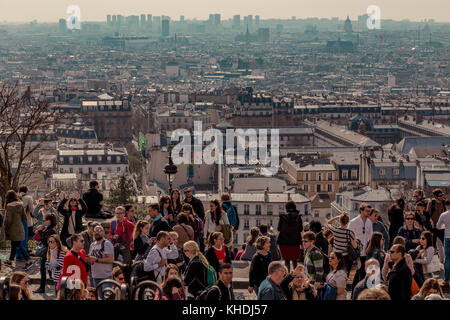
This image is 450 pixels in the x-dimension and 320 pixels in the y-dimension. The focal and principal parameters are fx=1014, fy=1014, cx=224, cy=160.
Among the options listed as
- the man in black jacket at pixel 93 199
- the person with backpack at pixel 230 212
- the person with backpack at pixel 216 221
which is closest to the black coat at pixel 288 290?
the person with backpack at pixel 216 221

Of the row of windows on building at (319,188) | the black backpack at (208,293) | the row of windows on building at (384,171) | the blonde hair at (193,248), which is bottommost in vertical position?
the row of windows on building at (319,188)

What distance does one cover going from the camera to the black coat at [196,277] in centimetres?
736

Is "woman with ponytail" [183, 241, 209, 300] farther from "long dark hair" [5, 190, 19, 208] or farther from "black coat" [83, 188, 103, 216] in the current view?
"black coat" [83, 188, 103, 216]

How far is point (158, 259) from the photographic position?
25.8 feet

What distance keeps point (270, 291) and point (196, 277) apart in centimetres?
77

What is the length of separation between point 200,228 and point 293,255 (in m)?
0.98

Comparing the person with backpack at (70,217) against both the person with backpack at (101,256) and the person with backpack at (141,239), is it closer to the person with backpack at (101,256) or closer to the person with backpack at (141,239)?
Answer: the person with backpack at (141,239)

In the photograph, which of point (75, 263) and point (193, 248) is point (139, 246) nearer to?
point (75, 263)

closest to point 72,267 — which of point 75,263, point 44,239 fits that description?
point 75,263

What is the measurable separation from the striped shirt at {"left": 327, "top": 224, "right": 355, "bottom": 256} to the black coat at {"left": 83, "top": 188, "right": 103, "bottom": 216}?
3.23 meters

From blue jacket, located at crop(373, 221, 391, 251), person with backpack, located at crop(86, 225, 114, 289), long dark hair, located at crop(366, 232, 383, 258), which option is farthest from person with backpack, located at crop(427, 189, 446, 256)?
person with backpack, located at crop(86, 225, 114, 289)

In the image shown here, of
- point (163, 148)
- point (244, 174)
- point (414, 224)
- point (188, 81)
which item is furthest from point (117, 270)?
point (188, 81)

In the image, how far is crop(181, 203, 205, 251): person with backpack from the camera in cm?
955

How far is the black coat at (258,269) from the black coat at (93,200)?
352cm
